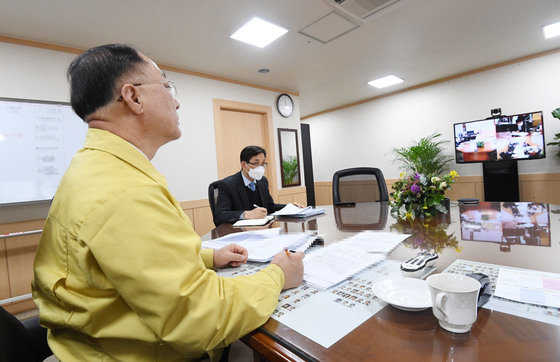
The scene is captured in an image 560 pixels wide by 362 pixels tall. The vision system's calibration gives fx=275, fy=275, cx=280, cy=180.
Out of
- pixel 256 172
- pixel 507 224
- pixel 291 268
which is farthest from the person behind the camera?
pixel 256 172

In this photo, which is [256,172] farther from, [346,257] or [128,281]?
[128,281]

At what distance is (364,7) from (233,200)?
7.31 feet

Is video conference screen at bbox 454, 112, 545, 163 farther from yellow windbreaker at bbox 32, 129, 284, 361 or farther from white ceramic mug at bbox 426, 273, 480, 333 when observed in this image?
yellow windbreaker at bbox 32, 129, 284, 361

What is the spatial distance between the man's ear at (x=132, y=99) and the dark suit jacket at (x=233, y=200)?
4.38ft

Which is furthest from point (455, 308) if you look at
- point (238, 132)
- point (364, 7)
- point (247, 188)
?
point (238, 132)

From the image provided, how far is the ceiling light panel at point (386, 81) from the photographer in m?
4.99

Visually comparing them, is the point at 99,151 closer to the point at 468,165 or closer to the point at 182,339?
the point at 182,339

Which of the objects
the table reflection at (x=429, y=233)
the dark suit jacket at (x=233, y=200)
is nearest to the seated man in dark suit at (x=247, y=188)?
the dark suit jacket at (x=233, y=200)

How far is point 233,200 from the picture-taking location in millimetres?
2500

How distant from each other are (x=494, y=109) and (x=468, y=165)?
1.02 m

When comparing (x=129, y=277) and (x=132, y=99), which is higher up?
(x=132, y=99)

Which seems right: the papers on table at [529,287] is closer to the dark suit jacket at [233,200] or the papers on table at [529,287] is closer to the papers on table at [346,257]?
the papers on table at [346,257]

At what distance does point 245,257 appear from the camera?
987mm

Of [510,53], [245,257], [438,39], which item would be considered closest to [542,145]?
[510,53]
